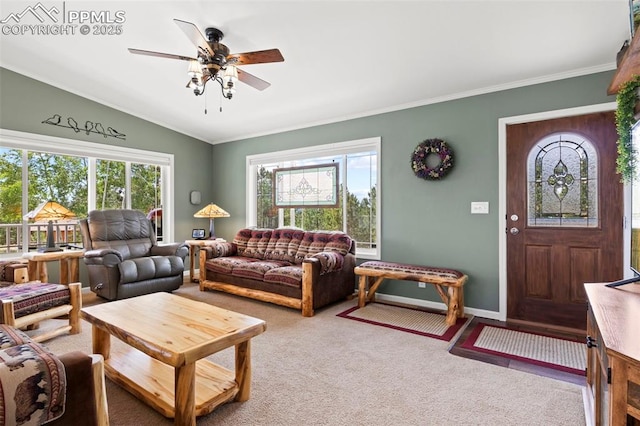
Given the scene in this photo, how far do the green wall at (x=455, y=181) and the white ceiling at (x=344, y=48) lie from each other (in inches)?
5.8

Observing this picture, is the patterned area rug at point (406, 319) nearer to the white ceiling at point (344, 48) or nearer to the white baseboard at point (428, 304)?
the white baseboard at point (428, 304)

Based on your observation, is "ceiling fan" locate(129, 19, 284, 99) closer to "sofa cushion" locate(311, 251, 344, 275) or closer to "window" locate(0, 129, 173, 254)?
"sofa cushion" locate(311, 251, 344, 275)

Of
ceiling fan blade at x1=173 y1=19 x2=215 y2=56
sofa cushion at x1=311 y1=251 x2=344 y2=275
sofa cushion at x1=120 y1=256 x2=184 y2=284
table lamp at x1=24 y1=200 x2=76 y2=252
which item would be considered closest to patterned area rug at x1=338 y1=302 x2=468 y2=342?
sofa cushion at x1=311 y1=251 x2=344 y2=275

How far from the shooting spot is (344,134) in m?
4.58

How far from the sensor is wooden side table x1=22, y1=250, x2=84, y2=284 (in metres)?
3.57

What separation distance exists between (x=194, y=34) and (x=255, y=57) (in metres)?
0.46

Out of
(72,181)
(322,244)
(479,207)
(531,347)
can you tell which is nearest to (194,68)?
(322,244)

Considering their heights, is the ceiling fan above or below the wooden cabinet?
above

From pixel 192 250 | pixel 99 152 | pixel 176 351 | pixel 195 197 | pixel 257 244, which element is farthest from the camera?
pixel 195 197

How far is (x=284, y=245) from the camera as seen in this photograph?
14.8 feet

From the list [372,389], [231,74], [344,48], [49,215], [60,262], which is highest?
[344,48]

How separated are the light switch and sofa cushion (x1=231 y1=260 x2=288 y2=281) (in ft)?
7.70

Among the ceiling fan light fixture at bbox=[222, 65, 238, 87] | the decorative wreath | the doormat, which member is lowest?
the doormat

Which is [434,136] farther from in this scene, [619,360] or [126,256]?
[126,256]
